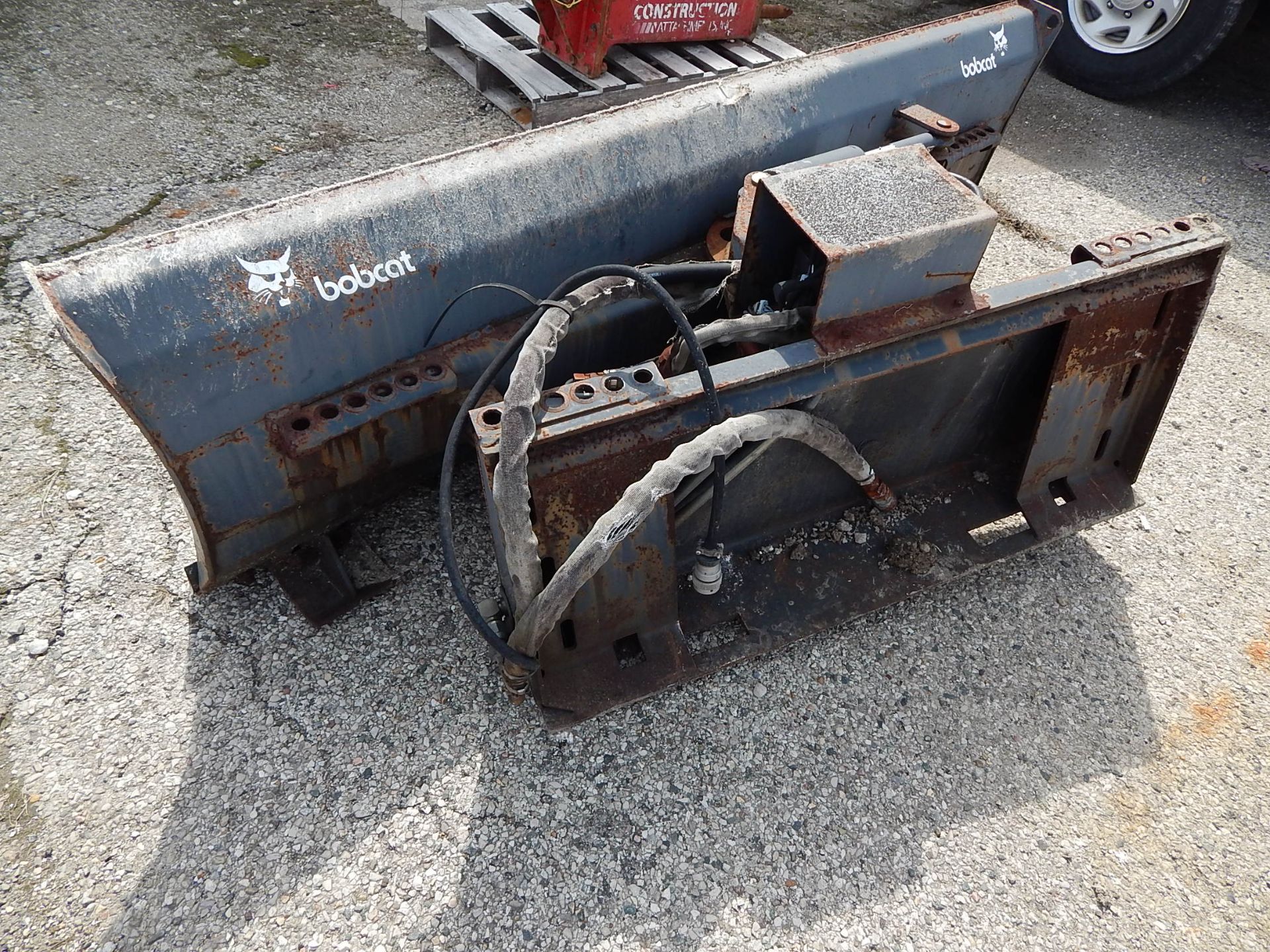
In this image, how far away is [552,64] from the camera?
13.1 feet

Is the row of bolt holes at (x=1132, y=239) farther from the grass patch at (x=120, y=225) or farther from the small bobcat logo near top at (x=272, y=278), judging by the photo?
the grass patch at (x=120, y=225)

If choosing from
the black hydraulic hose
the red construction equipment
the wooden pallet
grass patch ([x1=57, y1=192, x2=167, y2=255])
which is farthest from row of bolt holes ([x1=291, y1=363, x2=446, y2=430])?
the red construction equipment

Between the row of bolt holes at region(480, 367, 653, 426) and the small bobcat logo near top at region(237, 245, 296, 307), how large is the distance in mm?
535

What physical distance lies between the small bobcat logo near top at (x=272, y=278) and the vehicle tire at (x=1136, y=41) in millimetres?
4024

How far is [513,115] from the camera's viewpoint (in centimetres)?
399

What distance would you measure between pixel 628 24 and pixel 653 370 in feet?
8.73

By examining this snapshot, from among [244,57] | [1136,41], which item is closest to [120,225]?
[244,57]

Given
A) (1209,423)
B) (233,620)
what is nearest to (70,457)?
(233,620)

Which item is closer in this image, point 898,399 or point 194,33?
point 898,399

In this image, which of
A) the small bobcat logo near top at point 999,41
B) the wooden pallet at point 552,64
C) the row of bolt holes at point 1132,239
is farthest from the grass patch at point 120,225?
the row of bolt holes at point 1132,239

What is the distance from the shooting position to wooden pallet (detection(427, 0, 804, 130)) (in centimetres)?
367

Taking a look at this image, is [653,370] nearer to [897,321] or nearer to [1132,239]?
[897,321]

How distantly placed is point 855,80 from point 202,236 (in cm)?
183

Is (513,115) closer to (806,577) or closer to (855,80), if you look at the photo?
(855,80)
